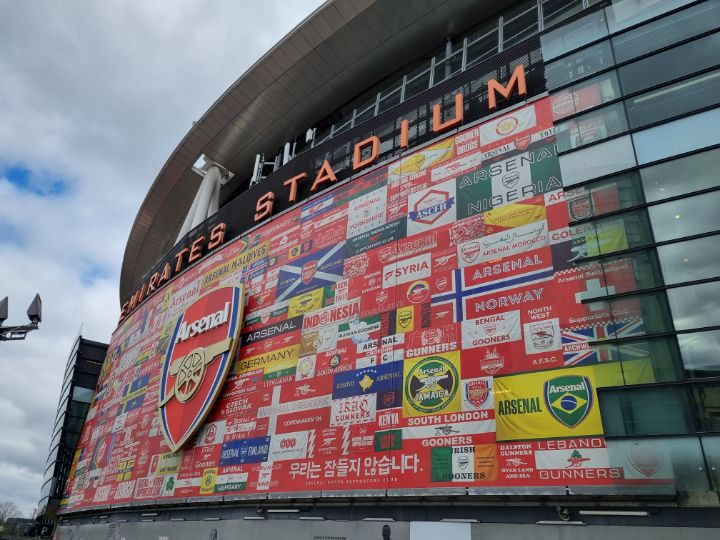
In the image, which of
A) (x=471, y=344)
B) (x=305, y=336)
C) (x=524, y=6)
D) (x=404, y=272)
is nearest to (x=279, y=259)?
(x=305, y=336)

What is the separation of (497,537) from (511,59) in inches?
626

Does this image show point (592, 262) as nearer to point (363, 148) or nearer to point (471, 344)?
point (471, 344)

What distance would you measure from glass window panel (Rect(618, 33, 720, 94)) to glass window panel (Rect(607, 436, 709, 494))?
847 cm

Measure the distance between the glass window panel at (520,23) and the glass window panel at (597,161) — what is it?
1121 cm

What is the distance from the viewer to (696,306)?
10984 mm

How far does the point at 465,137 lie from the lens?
18.8 metres

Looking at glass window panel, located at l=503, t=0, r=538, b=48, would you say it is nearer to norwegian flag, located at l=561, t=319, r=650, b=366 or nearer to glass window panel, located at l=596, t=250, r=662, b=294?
glass window panel, located at l=596, t=250, r=662, b=294

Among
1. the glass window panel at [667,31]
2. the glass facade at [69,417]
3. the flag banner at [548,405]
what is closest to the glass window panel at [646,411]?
the flag banner at [548,405]

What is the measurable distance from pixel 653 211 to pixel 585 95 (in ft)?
15.1

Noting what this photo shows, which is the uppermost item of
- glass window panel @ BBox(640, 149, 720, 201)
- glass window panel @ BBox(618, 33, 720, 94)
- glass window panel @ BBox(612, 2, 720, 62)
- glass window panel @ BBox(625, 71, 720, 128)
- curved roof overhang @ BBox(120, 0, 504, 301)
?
curved roof overhang @ BBox(120, 0, 504, 301)

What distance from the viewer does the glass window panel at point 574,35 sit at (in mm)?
15430

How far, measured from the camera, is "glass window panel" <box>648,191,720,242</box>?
37.7ft

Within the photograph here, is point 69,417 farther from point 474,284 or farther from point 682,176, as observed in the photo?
point 682,176

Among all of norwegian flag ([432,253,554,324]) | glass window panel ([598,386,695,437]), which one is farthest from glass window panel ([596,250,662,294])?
glass window panel ([598,386,695,437])
